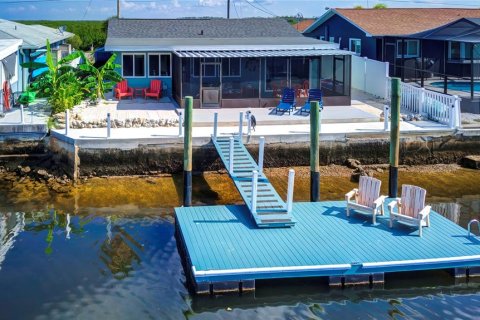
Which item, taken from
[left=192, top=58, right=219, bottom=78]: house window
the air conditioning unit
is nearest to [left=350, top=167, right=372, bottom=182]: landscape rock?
the air conditioning unit

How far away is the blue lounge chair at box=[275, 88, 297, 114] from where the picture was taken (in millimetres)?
26219

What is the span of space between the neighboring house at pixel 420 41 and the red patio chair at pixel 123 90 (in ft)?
36.8

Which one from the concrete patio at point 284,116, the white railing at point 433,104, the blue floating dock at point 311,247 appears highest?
the white railing at point 433,104

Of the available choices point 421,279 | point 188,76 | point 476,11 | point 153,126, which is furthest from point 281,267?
point 476,11

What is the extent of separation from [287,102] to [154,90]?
6.37 metres

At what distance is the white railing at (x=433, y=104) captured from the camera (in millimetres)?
23906

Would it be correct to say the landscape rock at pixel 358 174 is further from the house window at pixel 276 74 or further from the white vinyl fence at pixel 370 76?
the white vinyl fence at pixel 370 76

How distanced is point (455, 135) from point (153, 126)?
31.7 feet

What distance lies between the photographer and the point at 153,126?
24062 millimetres

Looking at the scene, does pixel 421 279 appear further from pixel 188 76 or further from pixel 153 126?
pixel 188 76

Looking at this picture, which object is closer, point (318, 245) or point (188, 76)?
point (318, 245)

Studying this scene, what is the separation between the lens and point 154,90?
30.2 meters

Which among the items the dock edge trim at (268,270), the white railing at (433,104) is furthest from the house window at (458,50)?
the dock edge trim at (268,270)

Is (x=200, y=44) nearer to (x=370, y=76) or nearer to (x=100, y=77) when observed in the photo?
(x=100, y=77)
